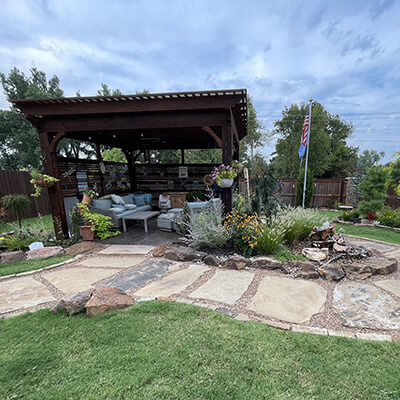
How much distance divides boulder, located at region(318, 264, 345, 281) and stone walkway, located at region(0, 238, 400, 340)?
8cm

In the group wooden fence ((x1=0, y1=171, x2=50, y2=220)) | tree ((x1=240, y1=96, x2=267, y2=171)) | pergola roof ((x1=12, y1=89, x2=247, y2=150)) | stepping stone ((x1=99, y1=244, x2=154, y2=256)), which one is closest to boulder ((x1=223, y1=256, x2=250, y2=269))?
stepping stone ((x1=99, y1=244, x2=154, y2=256))

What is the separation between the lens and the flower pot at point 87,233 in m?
4.50

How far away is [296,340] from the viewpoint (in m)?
1.61

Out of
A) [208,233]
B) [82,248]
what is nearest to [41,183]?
[82,248]

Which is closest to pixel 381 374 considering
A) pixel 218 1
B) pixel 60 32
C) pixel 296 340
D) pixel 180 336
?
pixel 296 340

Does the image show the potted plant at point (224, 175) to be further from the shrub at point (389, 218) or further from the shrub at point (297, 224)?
the shrub at point (389, 218)

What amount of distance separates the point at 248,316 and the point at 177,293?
829 millimetres

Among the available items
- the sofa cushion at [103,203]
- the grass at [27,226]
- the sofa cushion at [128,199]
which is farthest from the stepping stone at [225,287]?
the sofa cushion at [128,199]

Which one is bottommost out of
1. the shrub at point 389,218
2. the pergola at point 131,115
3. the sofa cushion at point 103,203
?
the shrub at point 389,218

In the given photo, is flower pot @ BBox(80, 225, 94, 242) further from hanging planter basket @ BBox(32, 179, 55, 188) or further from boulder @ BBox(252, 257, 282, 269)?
boulder @ BBox(252, 257, 282, 269)

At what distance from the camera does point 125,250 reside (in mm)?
3881

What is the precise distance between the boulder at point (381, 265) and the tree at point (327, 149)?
45.8 feet

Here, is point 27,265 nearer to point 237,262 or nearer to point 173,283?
point 173,283

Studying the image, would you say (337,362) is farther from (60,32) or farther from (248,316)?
(60,32)
